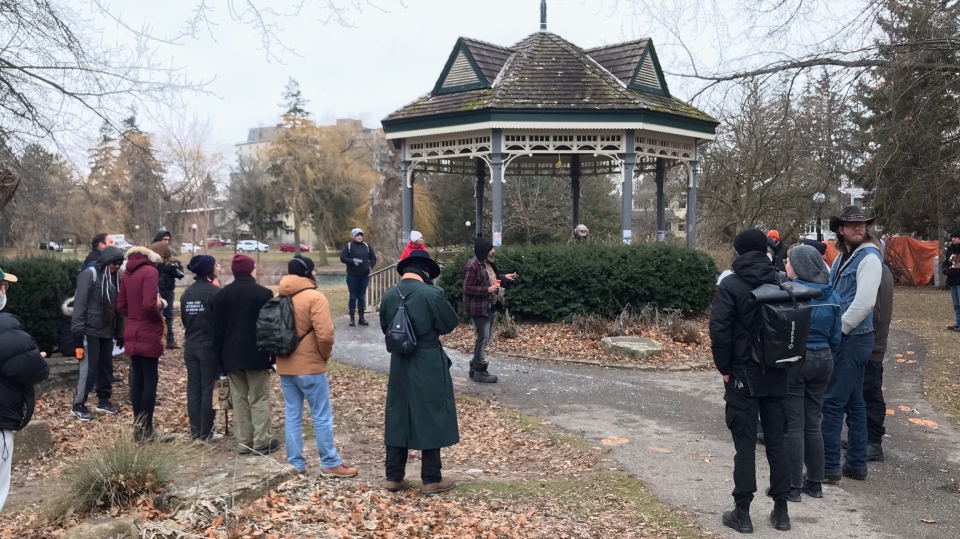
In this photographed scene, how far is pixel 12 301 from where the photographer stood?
8.75m

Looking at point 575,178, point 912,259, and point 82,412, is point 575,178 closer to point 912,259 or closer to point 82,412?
point 82,412

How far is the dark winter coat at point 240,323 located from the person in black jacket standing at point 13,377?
1767mm

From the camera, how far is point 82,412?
25.6ft

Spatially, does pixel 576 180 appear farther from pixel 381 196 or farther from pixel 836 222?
pixel 381 196

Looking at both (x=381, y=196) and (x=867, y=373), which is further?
(x=381, y=196)

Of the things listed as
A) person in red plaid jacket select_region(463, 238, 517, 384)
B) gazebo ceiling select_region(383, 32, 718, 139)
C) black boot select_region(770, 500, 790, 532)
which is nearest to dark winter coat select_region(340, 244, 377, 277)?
gazebo ceiling select_region(383, 32, 718, 139)

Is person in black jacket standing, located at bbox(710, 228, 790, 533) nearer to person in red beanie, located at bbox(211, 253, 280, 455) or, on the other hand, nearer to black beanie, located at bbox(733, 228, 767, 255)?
black beanie, located at bbox(733, 228, 767, 255)

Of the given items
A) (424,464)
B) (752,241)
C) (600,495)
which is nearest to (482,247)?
(424,464)

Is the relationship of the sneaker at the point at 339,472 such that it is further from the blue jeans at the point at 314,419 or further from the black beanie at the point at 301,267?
the black beanie at the point at 301,267

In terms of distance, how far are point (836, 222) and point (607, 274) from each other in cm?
710

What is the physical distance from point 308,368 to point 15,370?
2.01m

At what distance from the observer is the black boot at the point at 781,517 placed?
494cm

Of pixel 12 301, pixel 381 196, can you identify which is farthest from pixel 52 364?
pixel 381 196

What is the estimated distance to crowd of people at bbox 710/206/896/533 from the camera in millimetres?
4883
